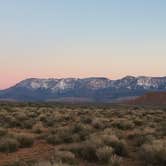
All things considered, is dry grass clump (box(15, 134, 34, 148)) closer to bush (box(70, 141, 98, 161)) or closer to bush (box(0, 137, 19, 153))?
bush (box(0, 137, 19, 153))

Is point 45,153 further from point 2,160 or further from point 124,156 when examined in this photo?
point 124,156

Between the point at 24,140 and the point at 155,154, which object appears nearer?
the point at 155,154

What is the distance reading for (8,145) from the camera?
46.3 feet

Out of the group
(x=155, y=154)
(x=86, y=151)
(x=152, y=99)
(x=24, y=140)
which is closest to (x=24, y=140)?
(x=24, y=140)

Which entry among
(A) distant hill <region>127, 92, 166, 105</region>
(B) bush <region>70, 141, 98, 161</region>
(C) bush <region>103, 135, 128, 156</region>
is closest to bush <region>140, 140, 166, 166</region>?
(C) bush <region>103, 135, 128, 156</region>

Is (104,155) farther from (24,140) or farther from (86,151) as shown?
(24,140)

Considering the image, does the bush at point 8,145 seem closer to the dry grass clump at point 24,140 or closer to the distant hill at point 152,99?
the dry grass clump at point 24,140

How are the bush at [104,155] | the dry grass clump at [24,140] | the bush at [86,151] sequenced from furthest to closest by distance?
the dry grass clump at [24,140] < the bush at [86,151] < the bush at [104,155]

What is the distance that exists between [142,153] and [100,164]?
172 centimetres

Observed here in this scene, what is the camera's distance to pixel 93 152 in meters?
12.4

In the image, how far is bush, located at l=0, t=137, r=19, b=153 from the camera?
13.9 metres

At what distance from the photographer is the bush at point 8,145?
45.6ft

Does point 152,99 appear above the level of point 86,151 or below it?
below

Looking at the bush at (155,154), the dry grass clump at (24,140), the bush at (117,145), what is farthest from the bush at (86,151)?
the dry grass clump at (24,140)
